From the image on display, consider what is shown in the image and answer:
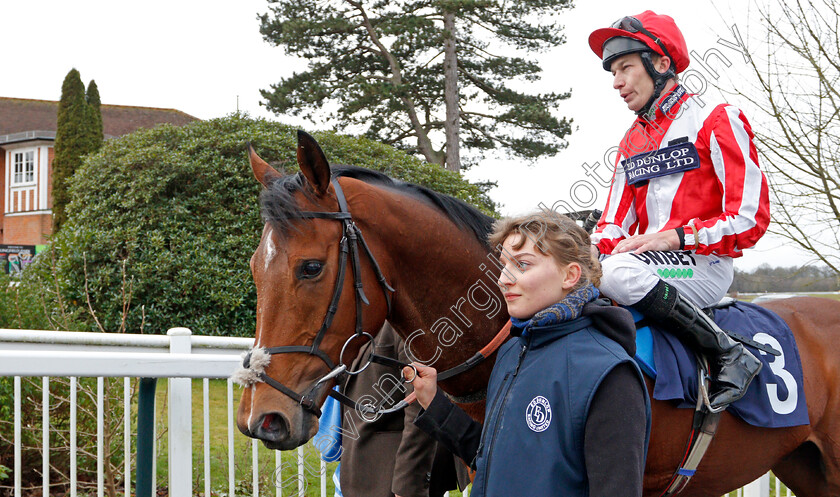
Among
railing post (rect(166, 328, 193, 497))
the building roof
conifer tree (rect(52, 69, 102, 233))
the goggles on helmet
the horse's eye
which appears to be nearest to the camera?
the horse's eye

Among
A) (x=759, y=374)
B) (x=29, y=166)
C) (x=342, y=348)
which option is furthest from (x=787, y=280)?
(x=29, y=166)

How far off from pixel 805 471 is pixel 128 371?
2.53 metres

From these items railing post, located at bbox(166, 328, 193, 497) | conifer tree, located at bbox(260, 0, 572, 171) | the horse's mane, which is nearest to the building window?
conifer tree, located at bbox(260, 0, 572, 171)

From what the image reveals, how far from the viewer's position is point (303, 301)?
1.87 m

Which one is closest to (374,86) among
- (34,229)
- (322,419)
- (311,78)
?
(311,78)

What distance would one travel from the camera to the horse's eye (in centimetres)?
189

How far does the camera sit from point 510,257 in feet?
5.43

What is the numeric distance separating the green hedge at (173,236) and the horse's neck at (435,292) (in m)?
4.52

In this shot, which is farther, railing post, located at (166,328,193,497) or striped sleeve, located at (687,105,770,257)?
railing post, located at (166,328,193,497)

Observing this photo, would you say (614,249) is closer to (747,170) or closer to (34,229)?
(747,170)

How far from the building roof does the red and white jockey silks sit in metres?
28.1

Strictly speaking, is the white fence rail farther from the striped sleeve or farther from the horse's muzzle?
the striped sleeve

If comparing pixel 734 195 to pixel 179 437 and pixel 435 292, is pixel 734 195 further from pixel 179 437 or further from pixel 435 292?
pixel 179 437

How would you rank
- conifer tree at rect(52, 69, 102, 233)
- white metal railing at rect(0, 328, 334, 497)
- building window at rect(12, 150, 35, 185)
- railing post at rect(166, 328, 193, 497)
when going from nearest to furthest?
white metal railing at rect(0, 328, 334, 497)
railing post at rect(166, 328, 193, 497)
conifer tree at rect(52, 69, 102, 233)
building window at rect(12, 150, 35, 185)
